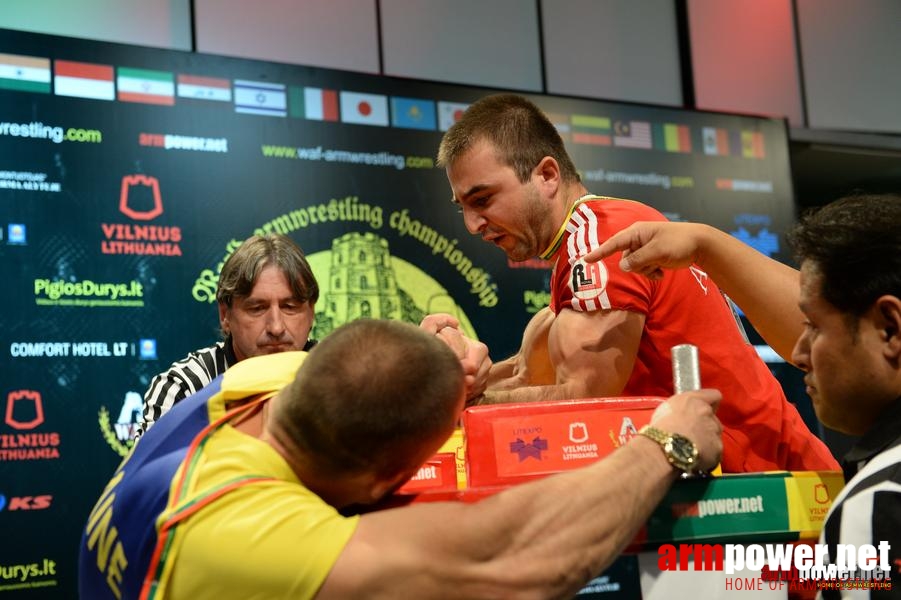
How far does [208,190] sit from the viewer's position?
3.90m

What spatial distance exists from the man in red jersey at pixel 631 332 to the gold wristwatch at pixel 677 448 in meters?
0.47

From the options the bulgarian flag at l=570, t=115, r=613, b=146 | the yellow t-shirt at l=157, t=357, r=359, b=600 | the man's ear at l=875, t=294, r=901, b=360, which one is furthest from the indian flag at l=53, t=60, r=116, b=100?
the man's ear at l=875, t=294, r=901, b=360

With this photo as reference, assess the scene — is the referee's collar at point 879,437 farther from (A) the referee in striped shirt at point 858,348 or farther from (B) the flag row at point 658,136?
(B) the flag row at point 658,136

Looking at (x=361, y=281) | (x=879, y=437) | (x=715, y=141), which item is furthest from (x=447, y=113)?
(x=879, y=437)

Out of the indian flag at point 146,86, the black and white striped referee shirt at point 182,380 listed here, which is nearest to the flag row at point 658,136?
the indian flag at point 146,86

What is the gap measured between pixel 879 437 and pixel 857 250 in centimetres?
26

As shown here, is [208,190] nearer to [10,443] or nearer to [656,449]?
[10,443]

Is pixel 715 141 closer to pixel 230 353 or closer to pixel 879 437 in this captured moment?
pixel 230 353

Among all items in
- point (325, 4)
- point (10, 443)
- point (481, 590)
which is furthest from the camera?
point (325, 4)

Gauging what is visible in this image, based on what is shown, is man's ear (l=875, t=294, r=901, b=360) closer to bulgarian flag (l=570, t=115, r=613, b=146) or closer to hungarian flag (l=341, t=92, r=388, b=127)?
hungarian flag (l=341, t=92, r=388, b=127)

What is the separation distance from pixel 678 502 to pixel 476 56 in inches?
158

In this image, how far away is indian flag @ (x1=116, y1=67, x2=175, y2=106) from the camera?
3797 mm

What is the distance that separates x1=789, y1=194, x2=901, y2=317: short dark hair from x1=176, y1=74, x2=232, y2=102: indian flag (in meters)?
3.12

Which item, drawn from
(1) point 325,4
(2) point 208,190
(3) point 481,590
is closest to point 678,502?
(3) point 481,590
